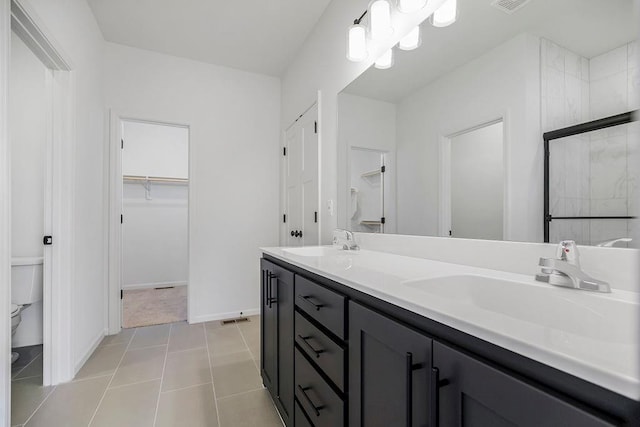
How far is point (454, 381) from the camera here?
1.71ft

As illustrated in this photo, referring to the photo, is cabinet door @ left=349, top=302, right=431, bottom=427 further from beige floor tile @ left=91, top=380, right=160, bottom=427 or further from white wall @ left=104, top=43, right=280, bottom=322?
white wall @ left=104, top=43, right=280, bottom=322

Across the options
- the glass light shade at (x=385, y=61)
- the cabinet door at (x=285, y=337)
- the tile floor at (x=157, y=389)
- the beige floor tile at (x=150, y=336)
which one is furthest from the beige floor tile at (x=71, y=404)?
the glass light shade at (x=385, y=61)

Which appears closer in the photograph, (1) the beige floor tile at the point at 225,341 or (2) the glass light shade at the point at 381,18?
(2) the glass light shade at the point at 381,18

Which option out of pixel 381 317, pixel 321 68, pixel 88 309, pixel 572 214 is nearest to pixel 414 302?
pixel 381 317

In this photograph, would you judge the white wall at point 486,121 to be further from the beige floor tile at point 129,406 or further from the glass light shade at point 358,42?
the beige floor tile at point 129,406

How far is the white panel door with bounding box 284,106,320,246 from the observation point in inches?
97.3

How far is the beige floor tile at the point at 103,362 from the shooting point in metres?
2.00

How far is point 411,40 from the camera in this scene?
1436 millimetres

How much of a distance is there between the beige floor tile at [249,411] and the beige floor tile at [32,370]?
137cm

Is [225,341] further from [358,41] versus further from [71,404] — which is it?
[358,41]

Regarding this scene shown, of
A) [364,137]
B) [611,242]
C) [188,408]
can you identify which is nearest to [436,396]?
[611,242]

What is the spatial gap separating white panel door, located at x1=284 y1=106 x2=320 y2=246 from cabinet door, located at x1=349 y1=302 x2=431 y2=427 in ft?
5.22

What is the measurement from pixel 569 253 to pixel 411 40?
119 centimetres

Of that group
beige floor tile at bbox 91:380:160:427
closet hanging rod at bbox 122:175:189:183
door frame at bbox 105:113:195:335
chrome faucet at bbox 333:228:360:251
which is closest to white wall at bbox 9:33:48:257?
door frame at bbox 105:113:195:335
